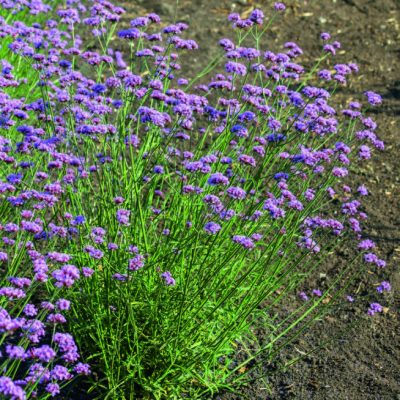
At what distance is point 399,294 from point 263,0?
5065mm

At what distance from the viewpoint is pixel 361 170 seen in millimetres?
5871

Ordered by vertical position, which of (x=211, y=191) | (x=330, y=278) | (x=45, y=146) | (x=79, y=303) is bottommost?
(x=330, y=278)

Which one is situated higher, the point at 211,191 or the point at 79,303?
the point at 211,191

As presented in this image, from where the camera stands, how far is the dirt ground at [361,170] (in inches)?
151

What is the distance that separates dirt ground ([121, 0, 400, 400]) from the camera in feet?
12.6

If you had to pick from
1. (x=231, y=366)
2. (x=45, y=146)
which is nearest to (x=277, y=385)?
(x=231, y=366)

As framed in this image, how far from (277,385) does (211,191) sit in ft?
3.66

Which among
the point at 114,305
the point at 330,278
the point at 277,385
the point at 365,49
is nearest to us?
the point at 114,305

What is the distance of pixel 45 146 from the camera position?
10.7 feet

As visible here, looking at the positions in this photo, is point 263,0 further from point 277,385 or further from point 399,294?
point 277,385

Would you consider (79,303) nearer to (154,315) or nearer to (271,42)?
(154,315)

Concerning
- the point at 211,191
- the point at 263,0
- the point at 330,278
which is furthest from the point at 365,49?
the point at 211,191

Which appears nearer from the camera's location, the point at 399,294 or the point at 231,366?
the point at 231,366

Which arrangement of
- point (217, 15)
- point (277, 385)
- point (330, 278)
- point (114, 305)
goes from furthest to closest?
point (217, 15) → point (330, 278) → point (277, 385) → point (114, 305)
